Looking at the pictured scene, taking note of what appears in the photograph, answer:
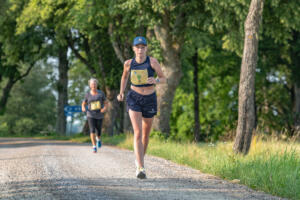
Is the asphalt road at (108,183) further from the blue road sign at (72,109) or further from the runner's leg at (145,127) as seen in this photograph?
the blue road sign at (72,109)

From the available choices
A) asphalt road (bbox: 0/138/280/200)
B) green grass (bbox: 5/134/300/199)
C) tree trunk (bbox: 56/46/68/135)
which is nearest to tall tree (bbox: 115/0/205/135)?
green grass (bbox: 5/134/300/199)

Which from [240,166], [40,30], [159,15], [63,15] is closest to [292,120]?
[159,15]

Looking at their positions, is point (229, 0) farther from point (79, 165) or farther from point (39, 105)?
point (39, 105)

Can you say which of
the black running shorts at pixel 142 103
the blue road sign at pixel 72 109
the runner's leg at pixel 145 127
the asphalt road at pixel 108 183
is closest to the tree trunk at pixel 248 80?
the asphalt road at pixel 108 183

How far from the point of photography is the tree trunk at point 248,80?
35.5 ft

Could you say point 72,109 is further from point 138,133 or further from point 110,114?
point 138,133

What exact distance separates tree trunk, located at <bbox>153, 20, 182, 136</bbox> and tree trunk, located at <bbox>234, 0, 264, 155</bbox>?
7538 millimetres

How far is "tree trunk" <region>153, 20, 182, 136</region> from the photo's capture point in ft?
60.2

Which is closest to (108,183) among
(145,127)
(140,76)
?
(145,127)

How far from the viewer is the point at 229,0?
1528cm

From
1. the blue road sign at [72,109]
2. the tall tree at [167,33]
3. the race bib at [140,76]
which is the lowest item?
the blue road sign at [72,109]

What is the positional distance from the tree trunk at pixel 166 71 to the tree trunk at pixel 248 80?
7.54 m

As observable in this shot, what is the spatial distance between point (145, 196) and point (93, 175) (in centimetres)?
209

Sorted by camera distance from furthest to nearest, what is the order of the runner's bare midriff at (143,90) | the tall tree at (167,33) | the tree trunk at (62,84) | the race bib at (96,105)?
the tree trunk at (62,84)
the tall tree at (167,33)
the race bib at (96,105)
the runner's bare midriff at (143,90)
